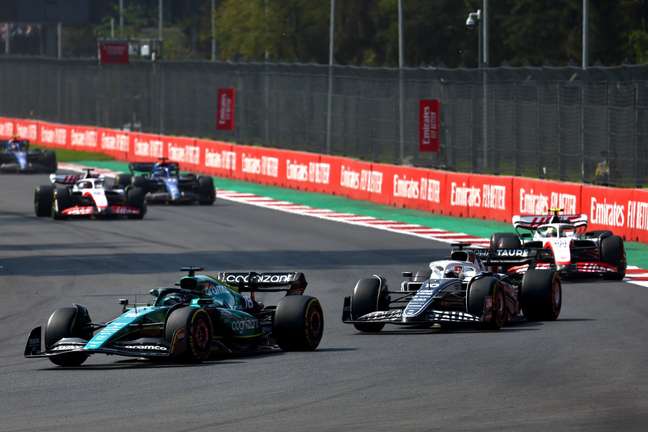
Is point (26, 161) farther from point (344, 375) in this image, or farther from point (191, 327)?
point (344, 375)

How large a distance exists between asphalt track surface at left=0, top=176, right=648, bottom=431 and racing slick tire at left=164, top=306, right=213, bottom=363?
18 cm

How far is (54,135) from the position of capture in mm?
73438

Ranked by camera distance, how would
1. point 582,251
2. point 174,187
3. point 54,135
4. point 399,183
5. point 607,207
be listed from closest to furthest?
point 582,251, point 607,207, point 399,183, point 174,187, point 54,135

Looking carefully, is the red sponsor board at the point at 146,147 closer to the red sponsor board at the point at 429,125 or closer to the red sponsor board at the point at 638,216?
the red sponsor board at the point at 429,125

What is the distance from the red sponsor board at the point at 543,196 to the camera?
34.4m

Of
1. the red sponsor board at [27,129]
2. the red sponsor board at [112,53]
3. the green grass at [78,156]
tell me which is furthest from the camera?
the red sponsor board at [27,129]

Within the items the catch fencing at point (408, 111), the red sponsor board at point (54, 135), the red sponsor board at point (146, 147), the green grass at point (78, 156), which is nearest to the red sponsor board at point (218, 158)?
the catch fencing at point (408, 111)

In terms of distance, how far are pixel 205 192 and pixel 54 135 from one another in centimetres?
3159

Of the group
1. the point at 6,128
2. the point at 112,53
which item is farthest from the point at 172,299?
the point at 6,128

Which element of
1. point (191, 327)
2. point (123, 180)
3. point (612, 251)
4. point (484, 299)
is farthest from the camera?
point (123, 180)

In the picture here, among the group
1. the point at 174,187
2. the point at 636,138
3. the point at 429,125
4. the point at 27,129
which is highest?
the point at 429,125

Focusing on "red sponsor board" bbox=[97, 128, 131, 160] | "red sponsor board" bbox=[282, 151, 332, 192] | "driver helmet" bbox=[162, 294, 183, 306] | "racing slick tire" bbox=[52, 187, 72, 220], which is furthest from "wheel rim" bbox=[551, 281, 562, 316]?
"red sponsor board" bbox=[97, 128, 131, 160]

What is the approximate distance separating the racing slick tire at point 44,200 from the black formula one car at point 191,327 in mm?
20871

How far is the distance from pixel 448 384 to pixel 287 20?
7510 cm
